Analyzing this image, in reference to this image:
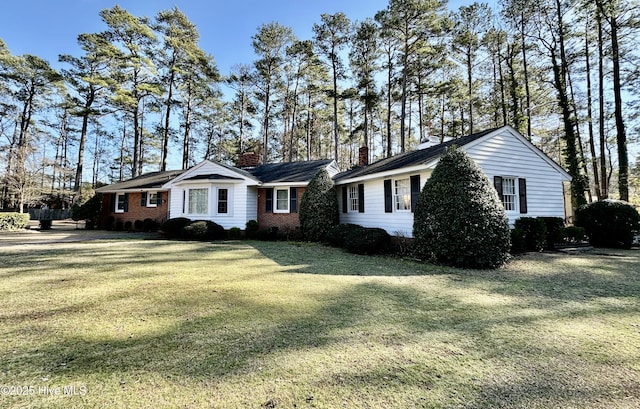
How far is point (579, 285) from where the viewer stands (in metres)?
5.84

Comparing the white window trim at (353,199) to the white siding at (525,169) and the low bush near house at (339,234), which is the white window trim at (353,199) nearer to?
the low bush near house at (339,234)

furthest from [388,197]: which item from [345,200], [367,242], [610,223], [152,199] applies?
[152,199]

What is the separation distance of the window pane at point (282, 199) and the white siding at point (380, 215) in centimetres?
348

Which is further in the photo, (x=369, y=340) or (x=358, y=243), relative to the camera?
(x=358, y=243)

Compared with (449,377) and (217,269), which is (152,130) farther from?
(449,377)

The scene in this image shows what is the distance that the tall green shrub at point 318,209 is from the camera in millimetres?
13289

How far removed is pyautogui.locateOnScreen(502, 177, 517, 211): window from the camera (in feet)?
35.6

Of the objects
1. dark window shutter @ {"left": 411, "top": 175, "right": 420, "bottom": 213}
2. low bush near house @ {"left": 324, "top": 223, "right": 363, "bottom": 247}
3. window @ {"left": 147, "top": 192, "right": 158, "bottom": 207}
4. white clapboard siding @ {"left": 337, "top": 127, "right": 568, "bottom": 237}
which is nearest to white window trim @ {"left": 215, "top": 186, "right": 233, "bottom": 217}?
window @ {"left": 147, "top": 192, "right": 158, "bottom": 207}

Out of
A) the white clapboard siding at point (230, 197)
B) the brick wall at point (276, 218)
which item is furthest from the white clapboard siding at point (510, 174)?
the white clapboard siding at point (230, 197)

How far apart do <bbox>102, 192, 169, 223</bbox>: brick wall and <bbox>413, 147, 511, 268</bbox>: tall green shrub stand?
15.9 metres

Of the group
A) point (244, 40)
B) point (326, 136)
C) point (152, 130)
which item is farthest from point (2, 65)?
point (326, 136)

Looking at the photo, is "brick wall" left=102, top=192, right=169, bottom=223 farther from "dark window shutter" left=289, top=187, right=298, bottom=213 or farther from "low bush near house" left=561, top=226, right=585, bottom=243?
"low bush near house" left=561, top=226, right=585, bottom=243

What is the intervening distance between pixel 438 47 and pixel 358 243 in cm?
1830

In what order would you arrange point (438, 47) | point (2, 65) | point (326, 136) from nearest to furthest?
point (438, 47)
point (2, 65)
point (326, 136)
